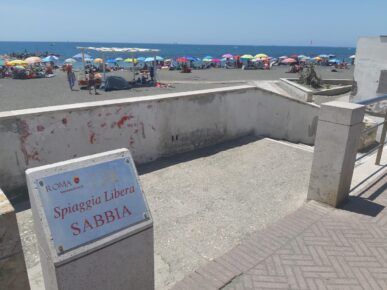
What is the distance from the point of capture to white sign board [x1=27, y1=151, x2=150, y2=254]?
2.18 m

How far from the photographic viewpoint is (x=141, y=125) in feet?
20.7

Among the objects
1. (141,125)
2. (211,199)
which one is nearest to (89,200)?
(211,199)

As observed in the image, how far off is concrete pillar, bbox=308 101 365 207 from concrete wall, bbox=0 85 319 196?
3005 millimetres

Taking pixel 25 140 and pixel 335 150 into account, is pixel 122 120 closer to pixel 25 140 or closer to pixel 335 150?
pixel 25 140

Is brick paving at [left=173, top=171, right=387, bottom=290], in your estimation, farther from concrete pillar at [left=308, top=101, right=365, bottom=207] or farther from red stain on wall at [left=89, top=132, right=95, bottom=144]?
red stain on wall at [left=89, top=132, right=95, bottom=144]

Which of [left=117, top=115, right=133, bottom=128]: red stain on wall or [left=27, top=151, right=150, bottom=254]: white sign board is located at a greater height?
[left=27, top=151, right=150, bottom=254]: white sign board

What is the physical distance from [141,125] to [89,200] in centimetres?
404

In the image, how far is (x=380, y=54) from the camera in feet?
40.4

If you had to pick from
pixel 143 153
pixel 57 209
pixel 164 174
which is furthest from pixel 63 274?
pixel 143 153

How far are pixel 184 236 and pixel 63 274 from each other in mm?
2132

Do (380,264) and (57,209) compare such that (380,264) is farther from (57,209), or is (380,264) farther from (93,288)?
(57,209)

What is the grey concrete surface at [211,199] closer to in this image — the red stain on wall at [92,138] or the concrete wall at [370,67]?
the red stain on wall at [92,138]

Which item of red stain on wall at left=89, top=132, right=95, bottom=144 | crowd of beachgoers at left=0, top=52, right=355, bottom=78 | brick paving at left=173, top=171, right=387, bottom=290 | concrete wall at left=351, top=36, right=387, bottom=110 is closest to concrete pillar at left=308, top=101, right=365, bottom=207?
brick paving at left=173, top=171, right=387, bottom=290

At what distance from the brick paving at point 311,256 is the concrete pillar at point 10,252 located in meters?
1.56
